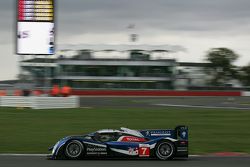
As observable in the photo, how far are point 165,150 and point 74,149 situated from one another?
1829mm

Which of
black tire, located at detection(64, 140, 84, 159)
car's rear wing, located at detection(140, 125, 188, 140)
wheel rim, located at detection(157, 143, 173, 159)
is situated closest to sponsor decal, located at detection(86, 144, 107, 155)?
black tire, located at detection(64, 140, 84, 159)

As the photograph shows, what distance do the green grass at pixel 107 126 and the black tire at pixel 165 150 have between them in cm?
220

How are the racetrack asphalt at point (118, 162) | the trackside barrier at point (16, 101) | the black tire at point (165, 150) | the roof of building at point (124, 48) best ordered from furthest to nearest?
1. the roof of building at point (124, 48)
2. the trackside barrier at point (16, 101)
3. the black tire at point (165, 150)
4. the racetrack asphalt at point (118, 162)

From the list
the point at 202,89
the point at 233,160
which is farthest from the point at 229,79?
the point at 233,160

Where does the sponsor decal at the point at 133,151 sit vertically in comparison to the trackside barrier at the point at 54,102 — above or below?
above

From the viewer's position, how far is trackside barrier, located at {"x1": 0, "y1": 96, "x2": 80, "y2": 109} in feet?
81.0

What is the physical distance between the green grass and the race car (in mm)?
2174

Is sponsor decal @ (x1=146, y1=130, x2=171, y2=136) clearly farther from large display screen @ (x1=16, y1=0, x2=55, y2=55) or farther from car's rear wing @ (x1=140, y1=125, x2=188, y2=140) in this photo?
large display screen @ (x1=16, y1=0, x2=55, y2=55)

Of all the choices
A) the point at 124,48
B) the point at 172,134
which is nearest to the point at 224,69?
the point at 124,48

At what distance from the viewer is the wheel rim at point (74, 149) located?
9.73 metres

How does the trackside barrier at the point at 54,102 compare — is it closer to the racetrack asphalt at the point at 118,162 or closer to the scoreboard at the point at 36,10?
the scoreboard at the point at 36,10

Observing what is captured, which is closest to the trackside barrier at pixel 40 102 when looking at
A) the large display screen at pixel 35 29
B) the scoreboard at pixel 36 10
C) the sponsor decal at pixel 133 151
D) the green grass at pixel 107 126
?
the green grass at pixel 107 126

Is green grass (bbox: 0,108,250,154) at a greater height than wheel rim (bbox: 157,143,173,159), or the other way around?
wheel rim (bbox: 157,143,173,159)

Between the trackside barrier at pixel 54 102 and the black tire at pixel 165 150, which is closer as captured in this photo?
the black tire at pixel 165 150
